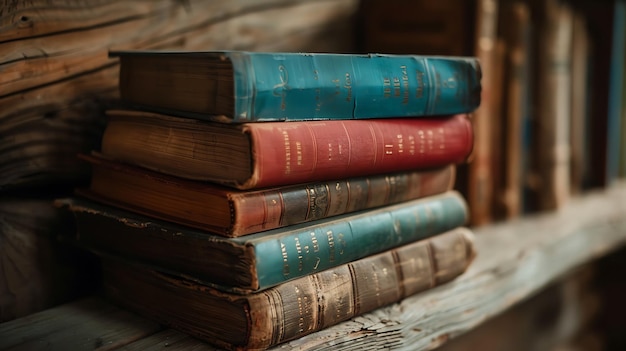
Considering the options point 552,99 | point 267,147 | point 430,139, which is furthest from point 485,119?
point 267,147

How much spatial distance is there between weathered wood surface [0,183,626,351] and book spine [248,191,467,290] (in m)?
0.07

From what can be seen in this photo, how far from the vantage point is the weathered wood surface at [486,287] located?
67cm

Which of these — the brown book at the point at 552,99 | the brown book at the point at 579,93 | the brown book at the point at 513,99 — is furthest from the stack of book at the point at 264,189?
the brown book at the point at 579,93

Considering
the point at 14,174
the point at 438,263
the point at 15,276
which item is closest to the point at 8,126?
the point at 14,174

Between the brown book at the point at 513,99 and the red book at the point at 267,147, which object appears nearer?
the red book at the point at 267,147

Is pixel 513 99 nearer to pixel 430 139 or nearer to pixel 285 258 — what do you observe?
pixel 430 139

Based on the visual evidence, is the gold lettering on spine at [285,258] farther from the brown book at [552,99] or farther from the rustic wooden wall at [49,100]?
the brown book at [552,99]

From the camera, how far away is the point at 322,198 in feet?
2.17

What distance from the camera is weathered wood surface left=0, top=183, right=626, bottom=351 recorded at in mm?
667

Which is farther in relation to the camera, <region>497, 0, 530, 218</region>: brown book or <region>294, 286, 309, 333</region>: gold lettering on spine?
<region>497, 0, 530, 218</region>: brown book

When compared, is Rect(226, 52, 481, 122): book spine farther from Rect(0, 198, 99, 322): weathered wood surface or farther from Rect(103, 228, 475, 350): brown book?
Rect(0, 198, 99, 322): weathered wood surface

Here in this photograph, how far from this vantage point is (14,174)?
2.38 feet

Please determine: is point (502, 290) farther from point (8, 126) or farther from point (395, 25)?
point (8, 126)

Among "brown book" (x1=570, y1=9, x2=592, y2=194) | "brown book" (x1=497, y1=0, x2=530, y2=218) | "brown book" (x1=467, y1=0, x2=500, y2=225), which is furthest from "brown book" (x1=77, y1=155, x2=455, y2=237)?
"brown book" (x1=570, y1=9, x2=592, y2=194)
